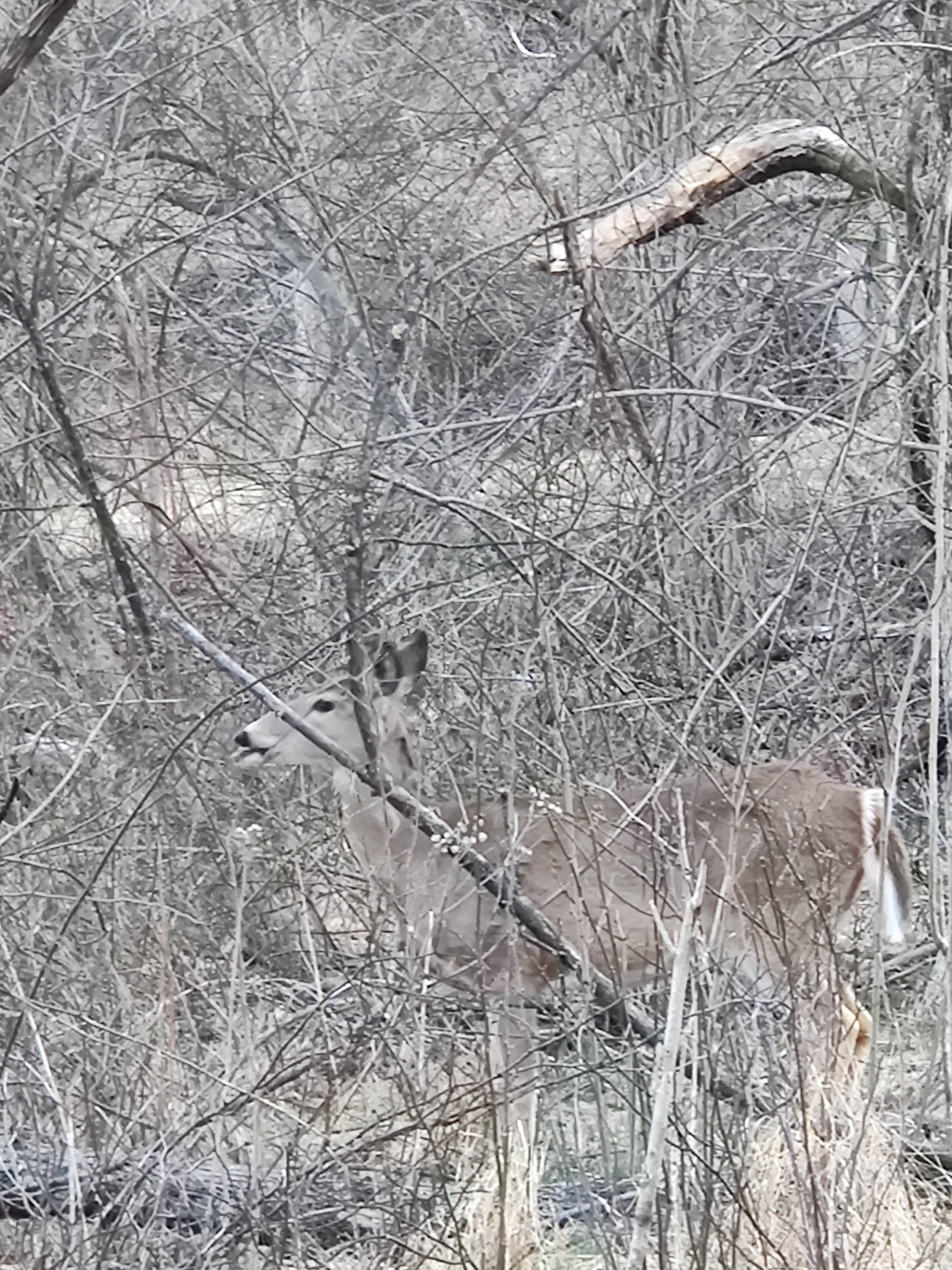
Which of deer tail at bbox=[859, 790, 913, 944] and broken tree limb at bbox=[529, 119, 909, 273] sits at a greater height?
broken tree limb at bbox=[529, 119, 909, 273]

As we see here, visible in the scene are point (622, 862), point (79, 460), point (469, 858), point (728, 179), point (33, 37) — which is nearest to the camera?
point (33, 37)

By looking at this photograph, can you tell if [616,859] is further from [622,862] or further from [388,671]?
[388,671]

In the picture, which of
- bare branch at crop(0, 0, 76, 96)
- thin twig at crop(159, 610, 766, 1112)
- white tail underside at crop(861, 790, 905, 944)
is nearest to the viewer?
bare branch at crop(0, 0, 76, 96)

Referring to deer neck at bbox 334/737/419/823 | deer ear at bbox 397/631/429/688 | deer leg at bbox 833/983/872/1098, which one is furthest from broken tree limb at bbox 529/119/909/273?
deer leg at bbox 833/983/872/1098

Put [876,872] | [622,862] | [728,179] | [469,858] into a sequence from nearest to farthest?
1. [622,862]
2. [469,858]
3. [876,872]
4. [728,179]

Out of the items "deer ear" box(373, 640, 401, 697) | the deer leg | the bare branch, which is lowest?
the deer leg

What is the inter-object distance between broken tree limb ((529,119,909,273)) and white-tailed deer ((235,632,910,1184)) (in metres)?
1.72

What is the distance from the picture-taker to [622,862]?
3906 mm

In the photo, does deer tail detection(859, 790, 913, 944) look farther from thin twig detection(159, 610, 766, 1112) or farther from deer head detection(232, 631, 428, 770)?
deer head detection(232, 631, 428, 770)

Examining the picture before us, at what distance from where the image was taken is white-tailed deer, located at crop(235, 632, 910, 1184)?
12.0 feet

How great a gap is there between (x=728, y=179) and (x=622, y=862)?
334 centimetres

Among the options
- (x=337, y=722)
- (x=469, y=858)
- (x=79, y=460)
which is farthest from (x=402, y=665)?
(x=469, y=858)

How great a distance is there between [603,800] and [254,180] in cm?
412

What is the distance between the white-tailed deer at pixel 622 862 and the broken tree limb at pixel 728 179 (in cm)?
172
